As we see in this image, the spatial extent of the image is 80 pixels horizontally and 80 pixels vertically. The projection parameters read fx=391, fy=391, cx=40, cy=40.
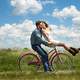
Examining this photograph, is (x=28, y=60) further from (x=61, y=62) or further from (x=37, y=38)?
(x=61, y=62)

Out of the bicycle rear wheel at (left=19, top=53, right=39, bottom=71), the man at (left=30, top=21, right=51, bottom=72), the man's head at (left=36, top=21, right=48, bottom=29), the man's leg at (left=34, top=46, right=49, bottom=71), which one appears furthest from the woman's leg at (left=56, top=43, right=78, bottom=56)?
the bicycle rear wheel at (left=19, top=53, right=39, bottom=71)

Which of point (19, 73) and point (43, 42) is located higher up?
point (43, 42)

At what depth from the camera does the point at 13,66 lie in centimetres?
2230

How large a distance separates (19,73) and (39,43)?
152 centimetres

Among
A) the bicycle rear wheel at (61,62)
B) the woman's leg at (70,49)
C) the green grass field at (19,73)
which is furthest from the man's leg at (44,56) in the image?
the woman's leg at (70,49)

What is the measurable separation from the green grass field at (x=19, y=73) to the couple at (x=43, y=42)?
795 mm

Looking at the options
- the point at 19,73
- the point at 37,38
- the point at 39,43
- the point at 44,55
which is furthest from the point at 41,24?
the point at 19,73

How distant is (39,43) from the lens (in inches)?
650

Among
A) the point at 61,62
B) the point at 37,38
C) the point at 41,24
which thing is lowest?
the point at 61,62

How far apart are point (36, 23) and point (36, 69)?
6.61 feet

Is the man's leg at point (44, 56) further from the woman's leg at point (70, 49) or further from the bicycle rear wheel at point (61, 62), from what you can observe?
the woman's leg at point (70, 49)

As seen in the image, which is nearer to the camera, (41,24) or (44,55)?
(44,55)

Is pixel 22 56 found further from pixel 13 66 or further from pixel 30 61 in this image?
pixel 13 66

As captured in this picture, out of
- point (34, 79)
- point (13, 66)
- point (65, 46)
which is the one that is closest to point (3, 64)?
point (13, 66)
